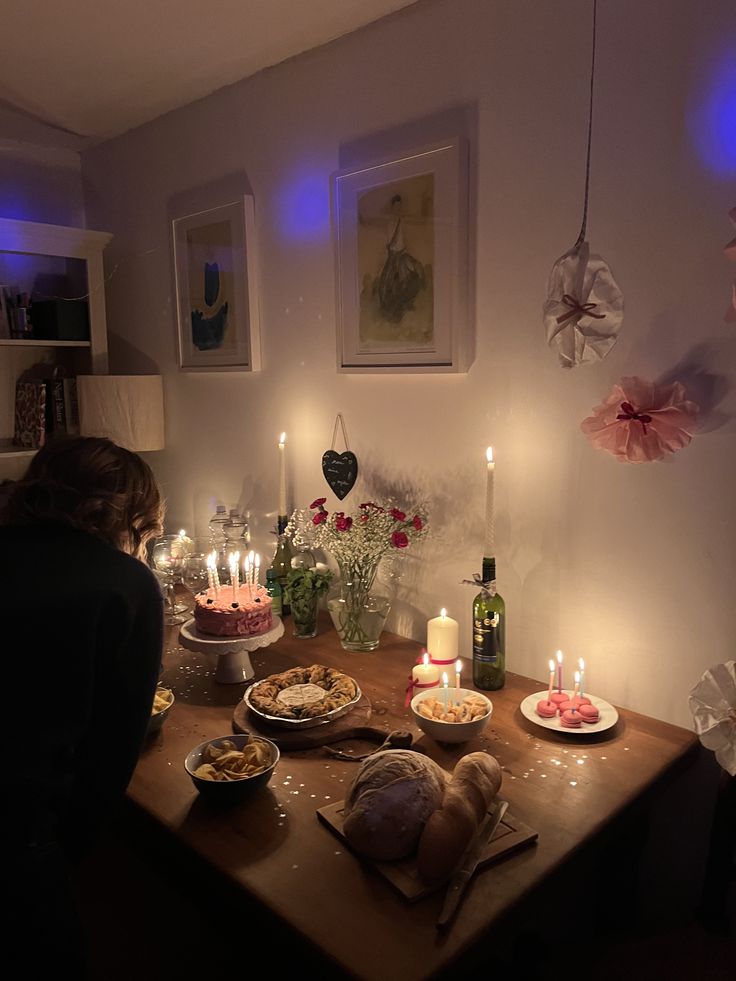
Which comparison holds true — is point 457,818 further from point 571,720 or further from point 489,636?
point 489,636

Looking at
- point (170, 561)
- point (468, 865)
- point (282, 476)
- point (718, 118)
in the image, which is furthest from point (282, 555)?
point (718, 118)

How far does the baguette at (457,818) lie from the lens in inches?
42.1

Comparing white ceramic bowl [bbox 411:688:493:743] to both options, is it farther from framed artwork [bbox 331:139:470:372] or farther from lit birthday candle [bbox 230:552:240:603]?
framed artwork [bbox 331:139:470:372]

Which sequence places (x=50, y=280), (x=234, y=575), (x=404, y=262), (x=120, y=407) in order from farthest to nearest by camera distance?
(x=50, y=280) < (x=120, y=407) < (x=404, y=262) < (x=234, y=575)

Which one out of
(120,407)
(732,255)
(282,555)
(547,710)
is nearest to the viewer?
(732,255)

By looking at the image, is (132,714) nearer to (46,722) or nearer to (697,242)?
(46,722)

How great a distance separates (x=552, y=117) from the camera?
159cm

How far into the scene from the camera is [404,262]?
189cm

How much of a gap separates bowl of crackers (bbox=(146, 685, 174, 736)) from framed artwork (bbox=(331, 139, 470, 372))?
0.95m

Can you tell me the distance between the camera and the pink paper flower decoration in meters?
1.40

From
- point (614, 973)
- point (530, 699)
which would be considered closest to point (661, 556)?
point (530, 699)

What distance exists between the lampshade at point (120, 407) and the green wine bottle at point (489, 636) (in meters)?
1.48

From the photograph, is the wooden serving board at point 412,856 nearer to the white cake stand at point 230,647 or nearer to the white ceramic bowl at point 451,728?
the white ceramic bowl at point 451,728

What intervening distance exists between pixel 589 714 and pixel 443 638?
1.31 ft
